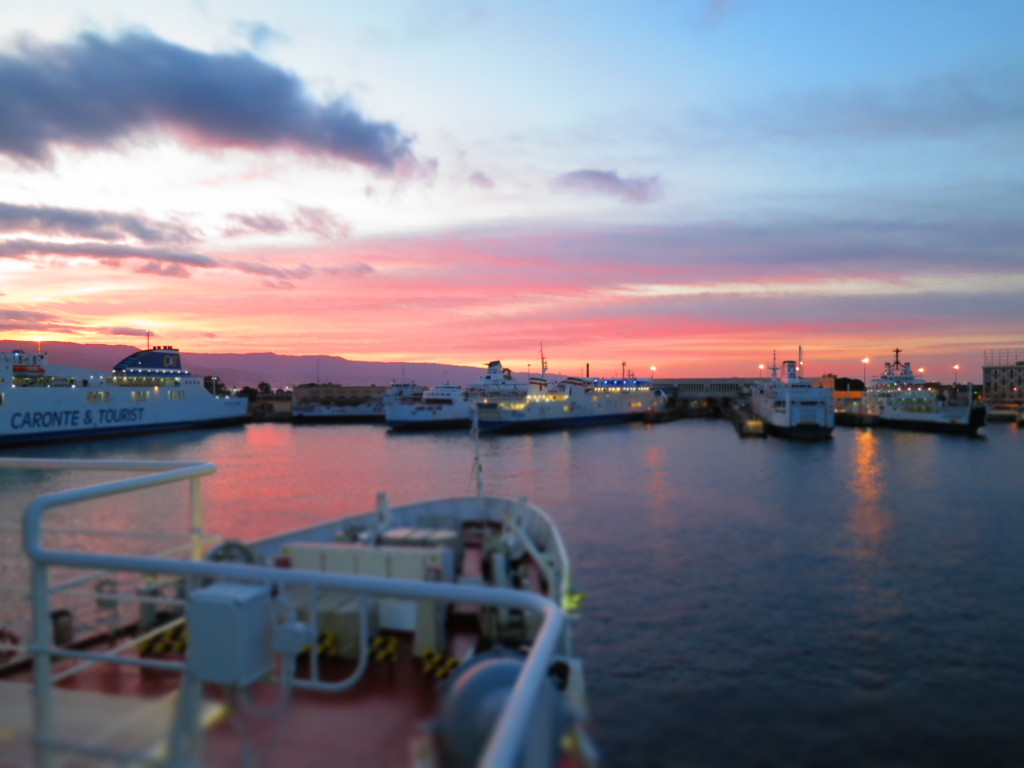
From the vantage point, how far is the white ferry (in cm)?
6762

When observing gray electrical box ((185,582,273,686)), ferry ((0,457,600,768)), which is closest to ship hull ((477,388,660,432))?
ferry ((0,457,600,768))

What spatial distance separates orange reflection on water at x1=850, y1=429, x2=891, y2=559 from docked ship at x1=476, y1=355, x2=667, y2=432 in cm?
3050

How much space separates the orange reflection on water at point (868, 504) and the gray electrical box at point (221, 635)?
19156 millimetres

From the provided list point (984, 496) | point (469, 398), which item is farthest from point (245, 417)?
point (984, 496)

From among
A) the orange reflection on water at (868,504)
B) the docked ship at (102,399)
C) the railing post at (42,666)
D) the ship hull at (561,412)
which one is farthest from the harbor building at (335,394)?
the railing post at (42,666)

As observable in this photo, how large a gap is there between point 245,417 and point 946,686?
7713 centimetres

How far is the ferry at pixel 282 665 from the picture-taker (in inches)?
80.5

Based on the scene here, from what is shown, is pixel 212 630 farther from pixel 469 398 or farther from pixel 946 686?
pixel 469 398

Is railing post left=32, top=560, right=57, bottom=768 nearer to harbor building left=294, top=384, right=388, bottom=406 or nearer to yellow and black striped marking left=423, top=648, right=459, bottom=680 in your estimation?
yellow and black striped marking left=423, top=648, right=459, bottom=680

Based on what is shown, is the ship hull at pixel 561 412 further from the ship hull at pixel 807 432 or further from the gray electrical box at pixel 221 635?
the gray electrical box at pixel 221 635

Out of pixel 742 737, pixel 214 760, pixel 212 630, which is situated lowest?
pixel 742 737

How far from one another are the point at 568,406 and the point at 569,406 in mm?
223

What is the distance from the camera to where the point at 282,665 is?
11.0 ft

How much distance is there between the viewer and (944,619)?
13633 mm
